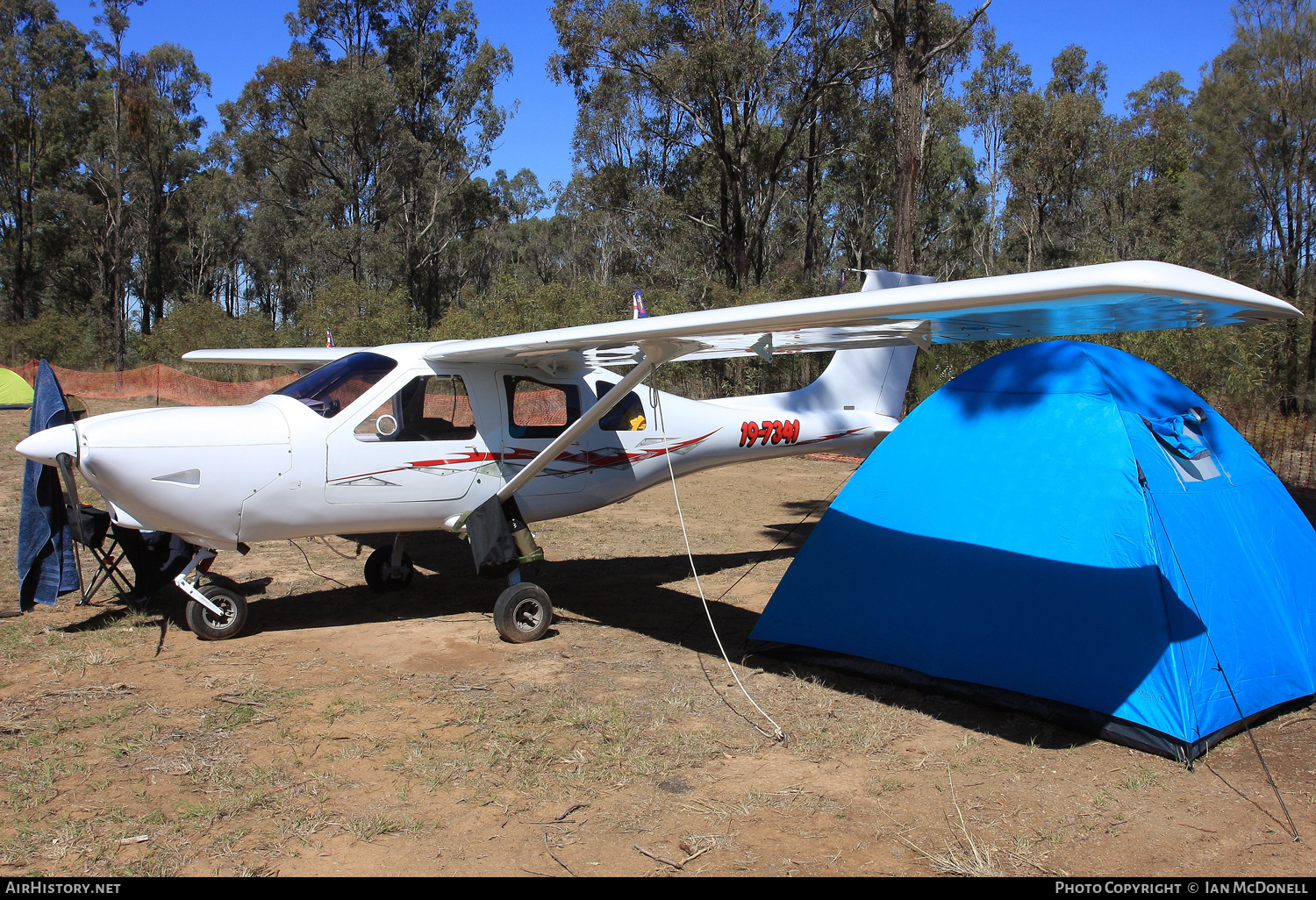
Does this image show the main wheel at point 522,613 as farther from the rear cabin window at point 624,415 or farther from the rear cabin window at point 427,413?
the rear cabin window at point 624,415

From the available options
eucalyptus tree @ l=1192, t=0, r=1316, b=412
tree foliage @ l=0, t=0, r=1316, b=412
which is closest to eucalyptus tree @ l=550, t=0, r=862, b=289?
tree foliage @ l=0, t=0, r=1316, b=412

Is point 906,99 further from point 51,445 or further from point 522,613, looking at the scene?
point 51,445

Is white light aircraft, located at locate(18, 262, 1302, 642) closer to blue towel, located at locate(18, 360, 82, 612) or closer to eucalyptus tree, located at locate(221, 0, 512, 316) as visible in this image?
blue towel, located at locate(18, 360, 82, 612)

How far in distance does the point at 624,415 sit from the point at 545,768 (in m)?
4.11

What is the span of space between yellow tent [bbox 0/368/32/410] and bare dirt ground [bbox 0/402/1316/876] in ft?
79.3

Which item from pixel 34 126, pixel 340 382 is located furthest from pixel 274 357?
pixel 34 126

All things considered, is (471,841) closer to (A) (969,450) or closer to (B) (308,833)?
(B) (308,833)

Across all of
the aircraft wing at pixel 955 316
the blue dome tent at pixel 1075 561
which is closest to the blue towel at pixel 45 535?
the aircraft wing at pixel 955 316

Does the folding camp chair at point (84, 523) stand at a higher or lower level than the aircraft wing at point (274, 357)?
lower

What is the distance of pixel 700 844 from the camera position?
3.68 meters

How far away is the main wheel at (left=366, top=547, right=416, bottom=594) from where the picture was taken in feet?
27.4

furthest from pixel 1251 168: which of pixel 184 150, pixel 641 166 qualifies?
pixel 184 150

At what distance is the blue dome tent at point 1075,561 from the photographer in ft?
15.6

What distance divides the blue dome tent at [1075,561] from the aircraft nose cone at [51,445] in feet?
16.8
